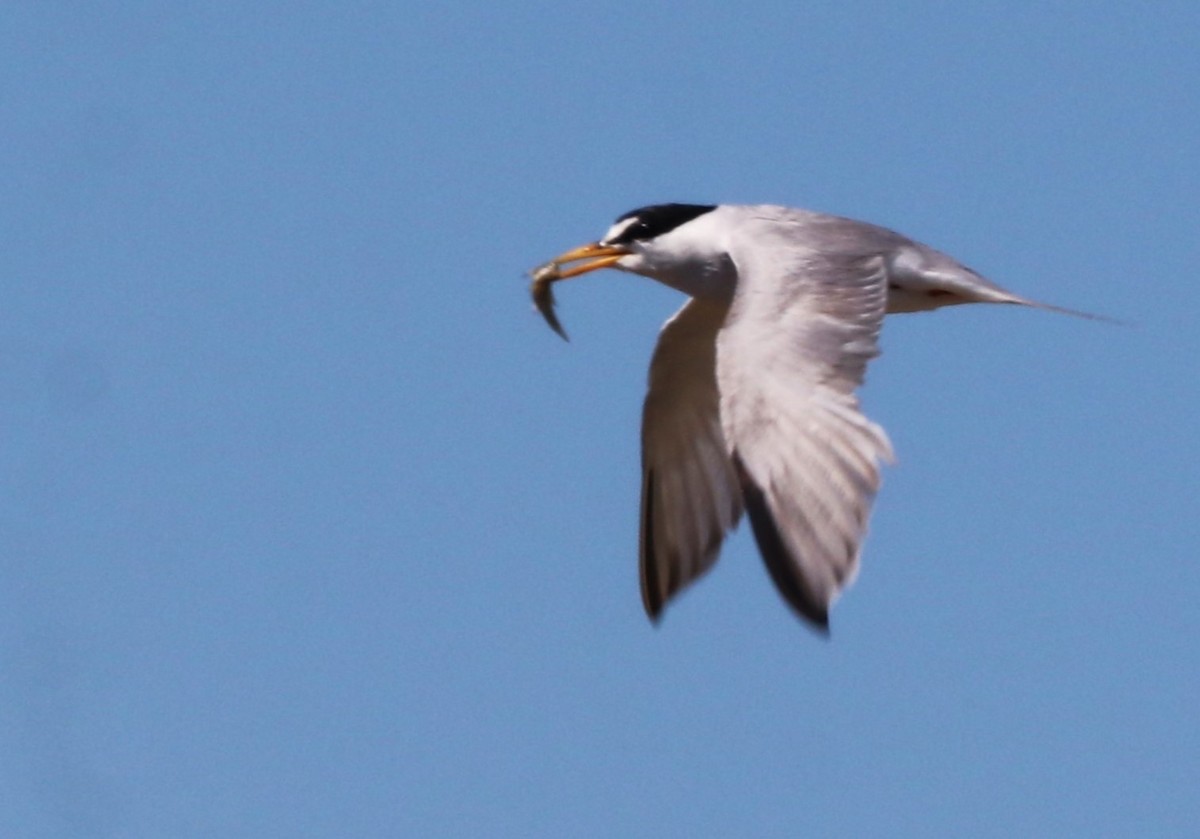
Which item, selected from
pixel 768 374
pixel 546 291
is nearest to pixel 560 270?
pixel 546 291

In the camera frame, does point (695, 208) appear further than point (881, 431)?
Yes

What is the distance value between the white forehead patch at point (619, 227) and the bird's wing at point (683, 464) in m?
0.56

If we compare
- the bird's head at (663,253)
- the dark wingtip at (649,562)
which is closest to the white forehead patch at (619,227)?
the bird's head at (663,253)

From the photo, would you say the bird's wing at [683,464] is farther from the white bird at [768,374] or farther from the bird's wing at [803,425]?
the bird's wing at [803,425]

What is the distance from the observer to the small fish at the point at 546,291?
1276 cm

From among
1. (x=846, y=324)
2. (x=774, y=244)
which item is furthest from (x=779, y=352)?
(x=774, y=244)

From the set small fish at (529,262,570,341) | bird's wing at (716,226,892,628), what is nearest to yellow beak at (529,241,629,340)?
small fish at (529,262,570,341)

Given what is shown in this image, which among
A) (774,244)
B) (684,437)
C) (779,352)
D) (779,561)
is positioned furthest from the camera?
(684,437)

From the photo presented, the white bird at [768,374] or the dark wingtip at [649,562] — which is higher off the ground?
the white bird at [768,374]

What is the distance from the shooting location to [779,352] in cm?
1060

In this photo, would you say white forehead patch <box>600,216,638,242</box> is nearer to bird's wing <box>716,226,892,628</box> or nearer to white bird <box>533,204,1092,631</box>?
white bird <box>533,204,1092,631</box>

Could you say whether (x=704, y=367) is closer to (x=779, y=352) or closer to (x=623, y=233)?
(x=623, y=233)

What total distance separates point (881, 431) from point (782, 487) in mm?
467

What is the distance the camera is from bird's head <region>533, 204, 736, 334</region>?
495 inches
